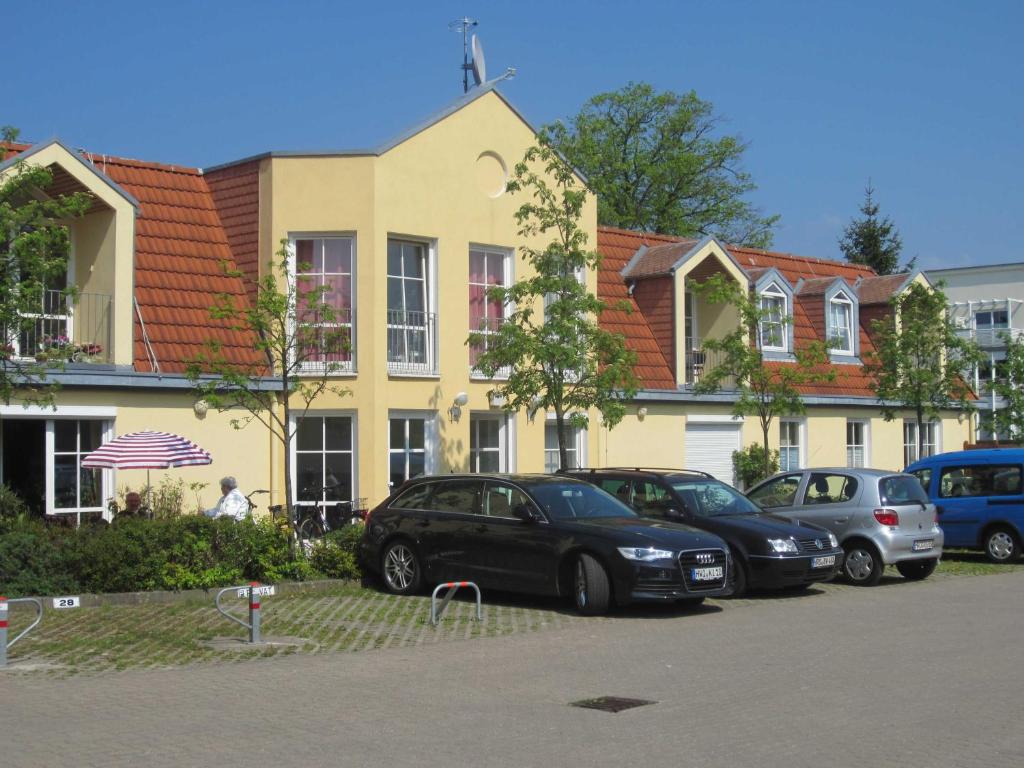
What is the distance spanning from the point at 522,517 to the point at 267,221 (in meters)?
8.93

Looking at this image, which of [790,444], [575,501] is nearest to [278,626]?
[575,501]

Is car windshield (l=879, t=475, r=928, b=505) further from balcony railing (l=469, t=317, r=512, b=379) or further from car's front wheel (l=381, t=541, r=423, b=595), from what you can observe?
balcony railing (l=469, t=317, r=512, b=379)

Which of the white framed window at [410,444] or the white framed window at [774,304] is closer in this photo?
the white framed window at [410,444]

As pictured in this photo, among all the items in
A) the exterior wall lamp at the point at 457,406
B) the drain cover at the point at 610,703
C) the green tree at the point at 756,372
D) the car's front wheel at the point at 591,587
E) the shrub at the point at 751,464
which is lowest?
the drain cover at the point at 610,703

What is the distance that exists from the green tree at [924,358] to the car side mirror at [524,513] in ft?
45.3

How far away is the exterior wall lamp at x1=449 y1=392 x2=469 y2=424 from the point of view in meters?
23.0

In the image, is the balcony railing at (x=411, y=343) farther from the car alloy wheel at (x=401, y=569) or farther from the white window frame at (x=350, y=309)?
the car alloy wheel at (x=401, y=569)

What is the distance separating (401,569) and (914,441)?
22.4 meters

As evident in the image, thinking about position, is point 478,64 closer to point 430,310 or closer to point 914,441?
point 430,310

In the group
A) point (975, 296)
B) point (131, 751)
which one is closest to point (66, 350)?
point (131, 751)

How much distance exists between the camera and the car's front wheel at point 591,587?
48.8 feet

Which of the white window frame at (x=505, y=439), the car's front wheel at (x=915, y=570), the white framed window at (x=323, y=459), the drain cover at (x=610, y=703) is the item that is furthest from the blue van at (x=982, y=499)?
the drain cover at (x=610, y=703)

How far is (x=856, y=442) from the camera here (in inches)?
1313

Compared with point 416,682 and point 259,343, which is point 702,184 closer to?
point 259,343
